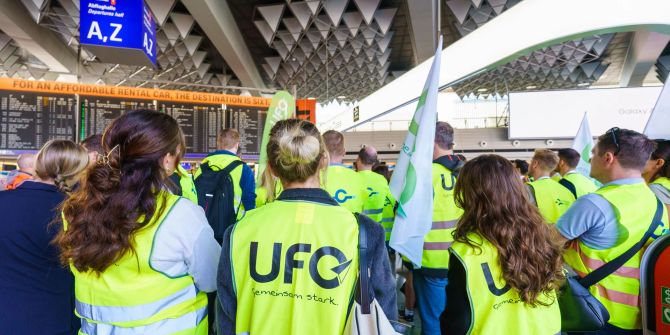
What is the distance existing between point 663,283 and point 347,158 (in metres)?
17.9

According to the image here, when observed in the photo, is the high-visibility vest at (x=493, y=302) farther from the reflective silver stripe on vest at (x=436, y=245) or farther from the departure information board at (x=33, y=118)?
the departure information board at (x=33, y=118)

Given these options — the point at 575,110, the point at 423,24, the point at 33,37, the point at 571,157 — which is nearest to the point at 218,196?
the point at 571,157

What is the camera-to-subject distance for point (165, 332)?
1182mm

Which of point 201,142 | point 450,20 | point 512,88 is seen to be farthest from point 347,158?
point 201,142

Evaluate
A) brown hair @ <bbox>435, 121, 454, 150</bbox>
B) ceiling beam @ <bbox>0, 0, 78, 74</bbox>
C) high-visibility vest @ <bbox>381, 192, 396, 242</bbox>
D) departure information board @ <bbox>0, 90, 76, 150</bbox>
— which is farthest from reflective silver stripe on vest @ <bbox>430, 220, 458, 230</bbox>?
ceiling beam @ <bbox>0, 0, 78, 74</bbox>

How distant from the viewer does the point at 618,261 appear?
164cm

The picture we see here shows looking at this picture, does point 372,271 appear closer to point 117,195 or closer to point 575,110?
point 117,195

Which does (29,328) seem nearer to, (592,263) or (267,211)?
(267,211)

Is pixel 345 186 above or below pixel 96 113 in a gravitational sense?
below

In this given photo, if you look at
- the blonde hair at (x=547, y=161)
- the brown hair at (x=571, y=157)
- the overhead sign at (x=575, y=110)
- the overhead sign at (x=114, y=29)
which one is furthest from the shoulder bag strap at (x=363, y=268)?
the overhead sign at (x=575, y=110)

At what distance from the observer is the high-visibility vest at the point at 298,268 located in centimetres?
110

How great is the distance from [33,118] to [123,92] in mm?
1284

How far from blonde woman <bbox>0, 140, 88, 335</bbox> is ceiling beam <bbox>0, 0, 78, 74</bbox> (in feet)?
31.8

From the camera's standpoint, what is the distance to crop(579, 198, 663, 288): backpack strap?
1.64m
